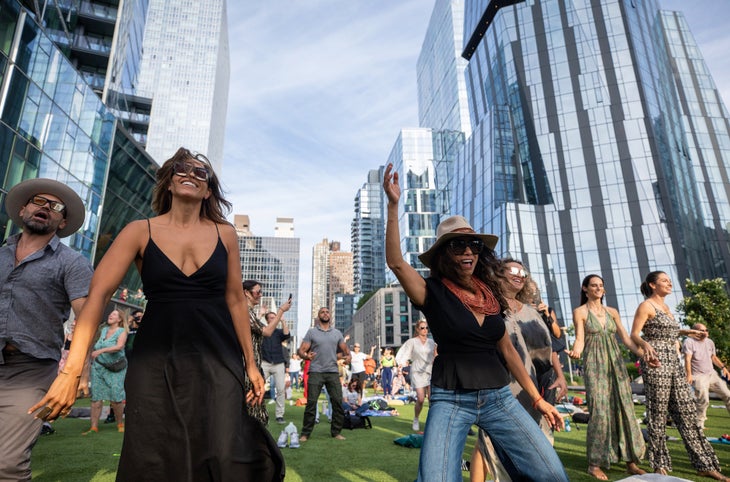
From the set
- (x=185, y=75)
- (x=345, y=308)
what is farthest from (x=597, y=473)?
(x=345, y=308)

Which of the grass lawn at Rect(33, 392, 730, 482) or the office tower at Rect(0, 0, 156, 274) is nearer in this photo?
the grass lawn at Rect(33, 392, 730, 482)

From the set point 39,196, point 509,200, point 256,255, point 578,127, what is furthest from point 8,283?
point 256,255

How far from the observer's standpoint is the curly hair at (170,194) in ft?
8.39

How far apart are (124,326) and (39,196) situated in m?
6.20

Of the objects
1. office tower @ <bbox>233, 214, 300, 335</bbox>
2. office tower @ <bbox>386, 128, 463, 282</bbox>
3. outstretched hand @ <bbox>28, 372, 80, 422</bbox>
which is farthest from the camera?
office tower @ <bbox>233, 214, 300, 335</bbox>

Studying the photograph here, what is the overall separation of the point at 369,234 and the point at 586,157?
5120 inches

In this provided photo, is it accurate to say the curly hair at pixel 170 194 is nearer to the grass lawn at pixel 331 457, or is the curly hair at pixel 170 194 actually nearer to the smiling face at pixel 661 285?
the grass lawn at pixel 331 457

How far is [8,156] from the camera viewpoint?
1516cm

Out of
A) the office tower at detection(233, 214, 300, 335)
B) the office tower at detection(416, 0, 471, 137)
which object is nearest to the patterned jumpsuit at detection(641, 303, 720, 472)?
the office tower at detection(416, 0, 471, 137)

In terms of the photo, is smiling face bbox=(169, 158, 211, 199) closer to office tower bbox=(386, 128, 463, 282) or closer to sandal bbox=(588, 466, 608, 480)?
sandal bbox=(588, 466, 608, 480)

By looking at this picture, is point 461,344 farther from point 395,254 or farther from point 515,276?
point 515,276

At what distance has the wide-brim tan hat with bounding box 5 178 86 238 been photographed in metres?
3.23

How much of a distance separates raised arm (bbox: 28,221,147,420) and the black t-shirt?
1591mm

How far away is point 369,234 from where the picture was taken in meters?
185
